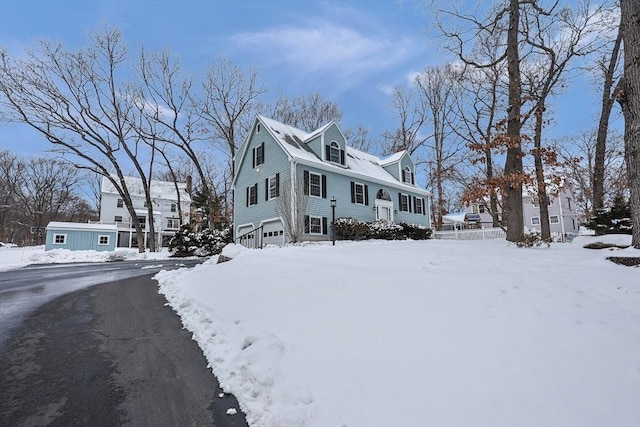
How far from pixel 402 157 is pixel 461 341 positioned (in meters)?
20.7

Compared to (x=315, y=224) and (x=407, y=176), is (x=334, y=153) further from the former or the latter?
(x=407, y=176)

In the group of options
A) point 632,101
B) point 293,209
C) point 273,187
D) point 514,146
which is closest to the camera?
point 632,101

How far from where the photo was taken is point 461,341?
9.05 feet

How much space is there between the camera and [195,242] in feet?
63.2

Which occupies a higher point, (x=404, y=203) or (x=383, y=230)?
(x=404, y=203)

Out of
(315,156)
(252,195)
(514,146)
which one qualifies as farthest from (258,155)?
(514,146)

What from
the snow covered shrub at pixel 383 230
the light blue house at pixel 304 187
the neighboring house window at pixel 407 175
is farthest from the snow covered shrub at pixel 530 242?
the neighboring house window at pixel 407 175

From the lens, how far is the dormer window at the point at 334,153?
17.5 meters

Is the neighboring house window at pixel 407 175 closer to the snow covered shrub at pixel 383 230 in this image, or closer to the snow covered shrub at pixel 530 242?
the snow covered shrub at pixel 383 230

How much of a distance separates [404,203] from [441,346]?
18758 millimetres

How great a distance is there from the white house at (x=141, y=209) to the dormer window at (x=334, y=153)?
20.6 meters

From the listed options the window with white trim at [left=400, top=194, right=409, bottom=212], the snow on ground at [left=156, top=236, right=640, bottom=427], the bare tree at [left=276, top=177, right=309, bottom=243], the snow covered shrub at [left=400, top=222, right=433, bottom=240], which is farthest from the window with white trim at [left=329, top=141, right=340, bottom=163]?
the snow on ground at [left=156, top=236, right=640, bottom=427]

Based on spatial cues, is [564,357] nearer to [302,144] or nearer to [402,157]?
[302,144]

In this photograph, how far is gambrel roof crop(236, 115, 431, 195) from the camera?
51.8 feet
